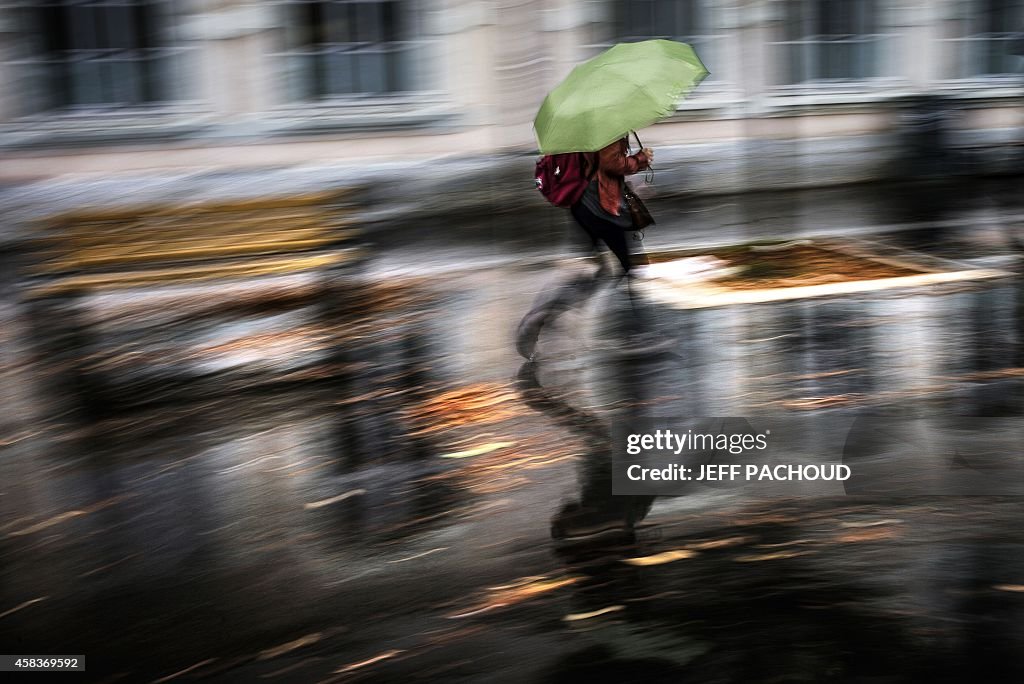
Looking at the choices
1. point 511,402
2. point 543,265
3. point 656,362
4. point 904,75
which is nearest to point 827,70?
point 904,75

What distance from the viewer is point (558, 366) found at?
6.07 m

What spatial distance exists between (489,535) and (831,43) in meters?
10.3

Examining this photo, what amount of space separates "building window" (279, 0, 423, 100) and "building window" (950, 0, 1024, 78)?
6449 millimetres

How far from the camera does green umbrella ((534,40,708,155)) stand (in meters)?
5.27

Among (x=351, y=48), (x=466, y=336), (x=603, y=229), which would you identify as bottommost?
(x=466, y=336)

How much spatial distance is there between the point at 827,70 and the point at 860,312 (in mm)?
6588

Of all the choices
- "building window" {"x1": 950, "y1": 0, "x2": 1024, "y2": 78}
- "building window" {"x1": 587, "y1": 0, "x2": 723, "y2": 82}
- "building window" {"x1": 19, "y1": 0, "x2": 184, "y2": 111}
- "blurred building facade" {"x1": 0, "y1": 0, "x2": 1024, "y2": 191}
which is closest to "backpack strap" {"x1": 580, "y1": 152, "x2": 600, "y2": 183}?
"blurred building facade" {"x1": 0, "y1": 0, "x2": 1024, "y2": 191}

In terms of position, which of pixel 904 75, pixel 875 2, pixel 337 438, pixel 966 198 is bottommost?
pixel 337 438

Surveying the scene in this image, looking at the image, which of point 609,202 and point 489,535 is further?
point 609,202

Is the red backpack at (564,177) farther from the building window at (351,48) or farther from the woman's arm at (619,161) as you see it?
the building window at (351,48)

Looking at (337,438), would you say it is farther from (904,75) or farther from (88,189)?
(904,75)

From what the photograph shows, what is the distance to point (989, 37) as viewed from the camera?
1298 centimetres
